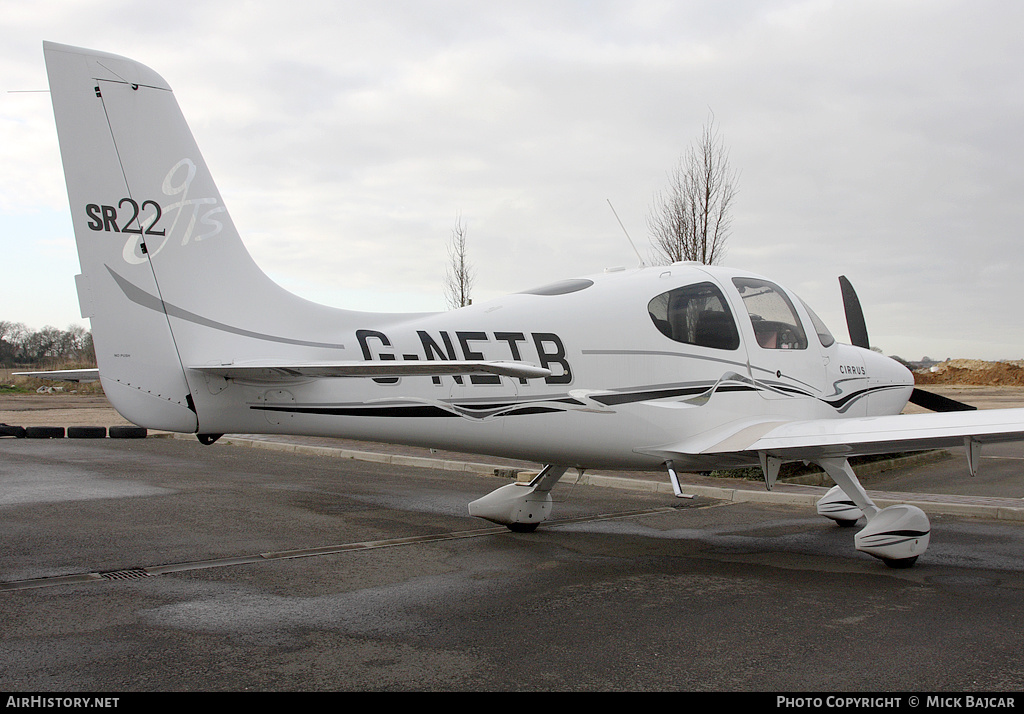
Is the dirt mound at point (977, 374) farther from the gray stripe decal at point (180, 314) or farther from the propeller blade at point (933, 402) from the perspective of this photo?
the gray stripe decal at point (180, 314)

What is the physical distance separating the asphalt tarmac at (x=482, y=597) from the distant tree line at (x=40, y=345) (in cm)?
7775

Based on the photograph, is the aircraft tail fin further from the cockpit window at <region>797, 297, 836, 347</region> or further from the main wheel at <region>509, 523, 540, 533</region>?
the cockpit window at <region>797, 297, 836, 347</region>

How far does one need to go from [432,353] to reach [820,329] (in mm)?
4621

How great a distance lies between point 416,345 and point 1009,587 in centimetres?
519

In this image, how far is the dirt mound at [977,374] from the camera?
6047 centimetres

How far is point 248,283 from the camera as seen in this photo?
645cm

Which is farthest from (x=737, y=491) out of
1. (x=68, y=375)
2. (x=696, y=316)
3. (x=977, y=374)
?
(x=977, y=374)

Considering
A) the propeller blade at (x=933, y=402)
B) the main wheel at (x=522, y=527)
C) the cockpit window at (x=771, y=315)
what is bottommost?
the main wheel at (x=522, y=527)

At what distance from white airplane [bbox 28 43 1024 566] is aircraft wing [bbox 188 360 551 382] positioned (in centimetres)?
2

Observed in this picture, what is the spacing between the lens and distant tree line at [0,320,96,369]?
265 feet

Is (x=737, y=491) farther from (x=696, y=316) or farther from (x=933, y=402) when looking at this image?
(x=696, y=316)

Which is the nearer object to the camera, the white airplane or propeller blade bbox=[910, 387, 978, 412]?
the white airplane

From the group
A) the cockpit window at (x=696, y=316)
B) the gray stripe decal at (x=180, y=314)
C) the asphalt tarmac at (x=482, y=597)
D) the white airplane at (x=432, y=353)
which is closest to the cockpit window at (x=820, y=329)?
the white airplane at (x=432, y=353)

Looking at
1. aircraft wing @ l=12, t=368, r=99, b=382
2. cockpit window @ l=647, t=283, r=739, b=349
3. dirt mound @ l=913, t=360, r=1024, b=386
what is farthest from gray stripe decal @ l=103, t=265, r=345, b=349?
dirt mound @ l=913, t=360, r=1024, b=386
